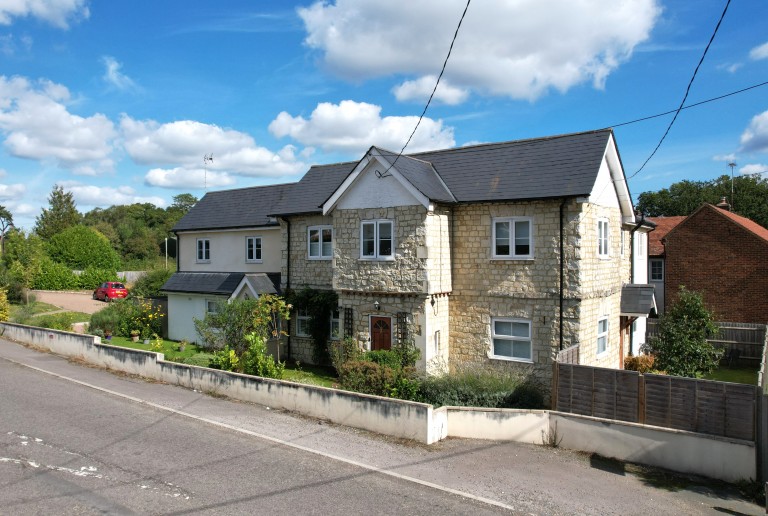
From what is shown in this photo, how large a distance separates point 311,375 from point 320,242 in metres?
5.22

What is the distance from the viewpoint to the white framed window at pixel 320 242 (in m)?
21.6

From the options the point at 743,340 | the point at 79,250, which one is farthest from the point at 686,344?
the point at 79,250

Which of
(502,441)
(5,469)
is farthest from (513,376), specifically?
(5,469)

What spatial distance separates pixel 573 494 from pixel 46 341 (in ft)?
70.9

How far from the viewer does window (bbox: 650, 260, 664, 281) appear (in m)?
32.5

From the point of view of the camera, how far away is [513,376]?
1631 cm

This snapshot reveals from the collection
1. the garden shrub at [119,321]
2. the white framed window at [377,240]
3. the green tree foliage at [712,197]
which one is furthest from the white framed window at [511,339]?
the green tree foliage at [712,197]

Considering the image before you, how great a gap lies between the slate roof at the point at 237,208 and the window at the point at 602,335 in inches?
529

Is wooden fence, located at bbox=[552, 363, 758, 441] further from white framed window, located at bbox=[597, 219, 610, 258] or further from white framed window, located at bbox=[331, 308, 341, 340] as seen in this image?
white framed window, located at bbox=[331, 308, 341, 340]

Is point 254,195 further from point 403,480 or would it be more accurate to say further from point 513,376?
point 403,480

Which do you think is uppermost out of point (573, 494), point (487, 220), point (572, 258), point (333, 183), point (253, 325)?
point (333, 183)

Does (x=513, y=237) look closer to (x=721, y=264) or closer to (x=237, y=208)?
(x=237, y=208)

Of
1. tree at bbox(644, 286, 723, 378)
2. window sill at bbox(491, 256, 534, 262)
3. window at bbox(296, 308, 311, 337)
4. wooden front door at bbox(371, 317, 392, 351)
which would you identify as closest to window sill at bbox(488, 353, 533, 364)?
window sill at bbox(491, 256, 534, 262)

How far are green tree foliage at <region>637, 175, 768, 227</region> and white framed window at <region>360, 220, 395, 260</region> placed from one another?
48.9 m
